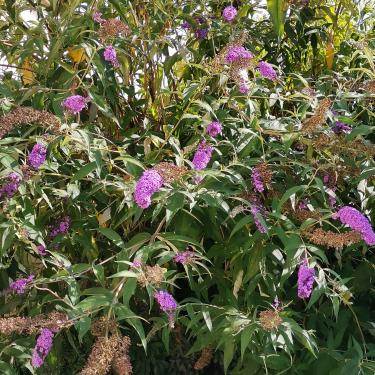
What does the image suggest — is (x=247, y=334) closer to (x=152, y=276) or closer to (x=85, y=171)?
(x=152, y=276)

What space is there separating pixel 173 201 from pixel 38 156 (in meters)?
0.38

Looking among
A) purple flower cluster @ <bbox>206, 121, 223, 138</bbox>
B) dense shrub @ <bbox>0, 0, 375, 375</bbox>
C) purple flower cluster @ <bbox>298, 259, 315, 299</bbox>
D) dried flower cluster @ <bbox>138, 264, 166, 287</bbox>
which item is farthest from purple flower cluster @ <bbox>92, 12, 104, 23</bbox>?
purple flower cluster @ <bbox>298, 259, 315, 299</bbox>

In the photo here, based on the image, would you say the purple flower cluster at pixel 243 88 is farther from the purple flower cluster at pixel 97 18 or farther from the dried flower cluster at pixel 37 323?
the dried flower cluster at pixel 37 323

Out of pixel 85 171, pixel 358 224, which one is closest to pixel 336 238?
pixel 358 224

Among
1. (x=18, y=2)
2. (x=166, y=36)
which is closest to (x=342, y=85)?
(x=166, y=36)

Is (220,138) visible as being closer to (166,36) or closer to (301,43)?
(166,36)

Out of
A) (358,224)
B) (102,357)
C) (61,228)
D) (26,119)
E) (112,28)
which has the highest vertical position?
(112,28)

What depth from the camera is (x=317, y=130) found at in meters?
2.14

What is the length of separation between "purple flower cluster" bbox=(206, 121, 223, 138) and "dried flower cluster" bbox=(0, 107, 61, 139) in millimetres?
470

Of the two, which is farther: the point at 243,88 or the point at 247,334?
the point at 243,88

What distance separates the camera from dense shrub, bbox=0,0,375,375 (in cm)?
192

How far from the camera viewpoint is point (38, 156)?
1985 mm

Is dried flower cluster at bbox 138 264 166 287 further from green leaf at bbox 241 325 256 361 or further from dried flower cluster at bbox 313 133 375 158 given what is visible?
dried flower cluster at bbox 313 133 375 158

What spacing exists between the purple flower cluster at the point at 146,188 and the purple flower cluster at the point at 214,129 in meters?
0.40
